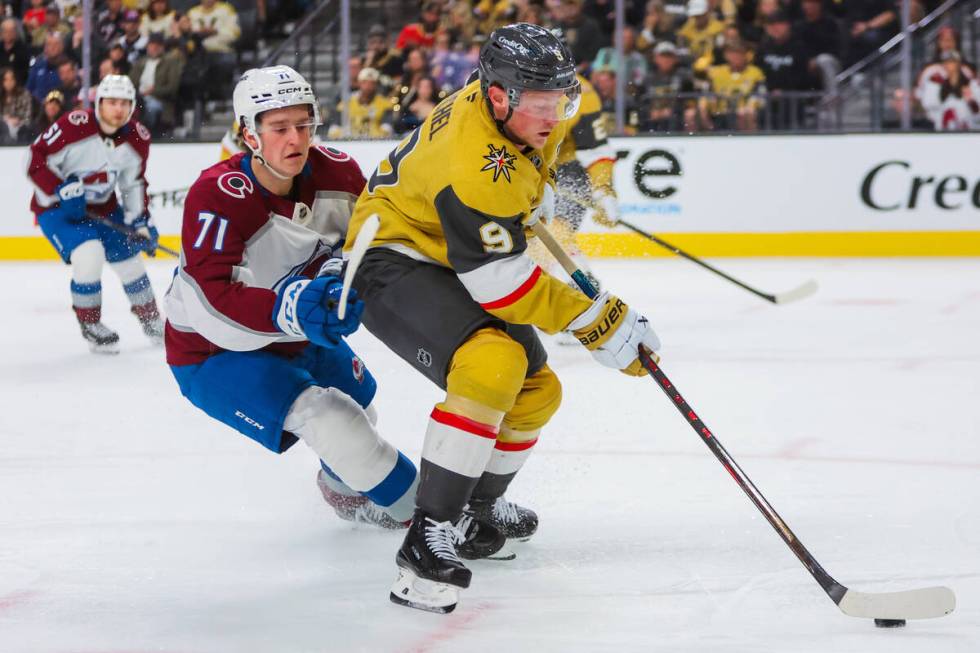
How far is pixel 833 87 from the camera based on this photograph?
800 cm

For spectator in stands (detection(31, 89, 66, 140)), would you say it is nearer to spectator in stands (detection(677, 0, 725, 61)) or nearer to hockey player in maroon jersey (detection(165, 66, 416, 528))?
spectator in stands (detection(677, 0, 725, 61))

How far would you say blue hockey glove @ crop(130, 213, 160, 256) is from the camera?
5.45 meters

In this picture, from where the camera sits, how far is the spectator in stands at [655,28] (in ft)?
26.5

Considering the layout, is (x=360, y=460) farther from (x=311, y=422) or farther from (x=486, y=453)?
(x=486, y=453)

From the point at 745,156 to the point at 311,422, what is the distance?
5.94 m

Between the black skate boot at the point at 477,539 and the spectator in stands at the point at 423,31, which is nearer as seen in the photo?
the black skate boot at the point at 477,539

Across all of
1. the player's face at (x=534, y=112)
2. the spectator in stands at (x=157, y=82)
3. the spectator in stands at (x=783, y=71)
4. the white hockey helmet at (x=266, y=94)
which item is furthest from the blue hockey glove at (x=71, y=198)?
the spectator in stands at (x=783, y=71)

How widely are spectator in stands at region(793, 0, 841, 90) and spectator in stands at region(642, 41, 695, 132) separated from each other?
780 millimetres

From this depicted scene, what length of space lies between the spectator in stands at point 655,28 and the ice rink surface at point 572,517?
11.7ft

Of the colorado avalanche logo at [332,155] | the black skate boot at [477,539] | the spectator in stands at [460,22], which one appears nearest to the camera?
the black skate boot at [477,539]

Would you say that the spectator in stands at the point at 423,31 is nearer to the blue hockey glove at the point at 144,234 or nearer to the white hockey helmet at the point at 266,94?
the blue hockey glove at the point at 144,234

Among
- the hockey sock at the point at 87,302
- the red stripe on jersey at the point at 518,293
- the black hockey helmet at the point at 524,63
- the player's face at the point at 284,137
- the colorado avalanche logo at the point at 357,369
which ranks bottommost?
the hockey sock at the point at 87,302

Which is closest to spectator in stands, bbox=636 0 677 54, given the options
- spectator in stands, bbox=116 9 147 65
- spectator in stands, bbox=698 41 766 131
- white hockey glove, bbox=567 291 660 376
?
spectator in stands, bbox=698 41 766 131

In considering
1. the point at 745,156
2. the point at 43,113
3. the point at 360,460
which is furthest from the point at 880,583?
the point at 43,113
